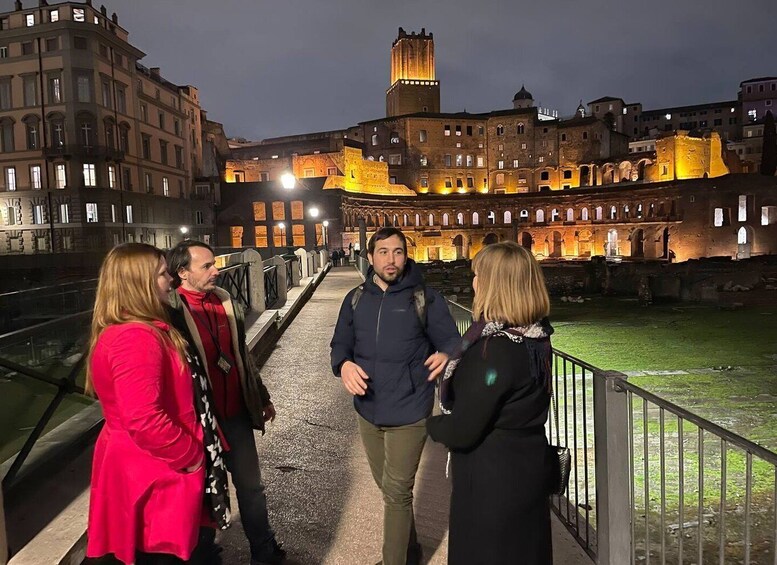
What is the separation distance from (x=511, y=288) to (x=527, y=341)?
9.0 inches

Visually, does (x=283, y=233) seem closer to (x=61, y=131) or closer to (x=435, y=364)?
Answer: (x=61, y=131)

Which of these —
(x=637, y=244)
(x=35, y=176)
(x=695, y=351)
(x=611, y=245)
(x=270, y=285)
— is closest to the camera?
(x=270, y=285)

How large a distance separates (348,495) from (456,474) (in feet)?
7.34

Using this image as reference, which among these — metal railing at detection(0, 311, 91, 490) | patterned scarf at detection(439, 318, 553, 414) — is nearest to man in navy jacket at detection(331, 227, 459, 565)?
patterned scarf at detection(439, 318, 553, 414)

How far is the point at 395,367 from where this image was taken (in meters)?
3.29

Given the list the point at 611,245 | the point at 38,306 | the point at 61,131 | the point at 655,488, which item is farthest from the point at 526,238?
the point at 655,488

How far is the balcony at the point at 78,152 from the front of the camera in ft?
142

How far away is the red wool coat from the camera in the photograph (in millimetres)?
2352

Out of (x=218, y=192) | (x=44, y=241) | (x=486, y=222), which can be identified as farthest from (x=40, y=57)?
(x=486, y=222)

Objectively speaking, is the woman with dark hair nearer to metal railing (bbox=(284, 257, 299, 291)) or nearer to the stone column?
metal railing (bbox=(284, 257, 299, 291))

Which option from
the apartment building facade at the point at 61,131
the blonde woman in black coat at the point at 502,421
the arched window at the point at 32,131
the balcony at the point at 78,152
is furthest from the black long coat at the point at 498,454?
the arched window at the point at 32,131

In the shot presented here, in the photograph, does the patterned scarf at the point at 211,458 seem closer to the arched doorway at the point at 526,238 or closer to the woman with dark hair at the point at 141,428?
the woman with dark hair at the point at 141,428

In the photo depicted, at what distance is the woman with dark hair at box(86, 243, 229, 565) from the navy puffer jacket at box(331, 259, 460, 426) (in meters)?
1.05

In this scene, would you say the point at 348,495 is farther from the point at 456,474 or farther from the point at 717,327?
the point at 717,327
